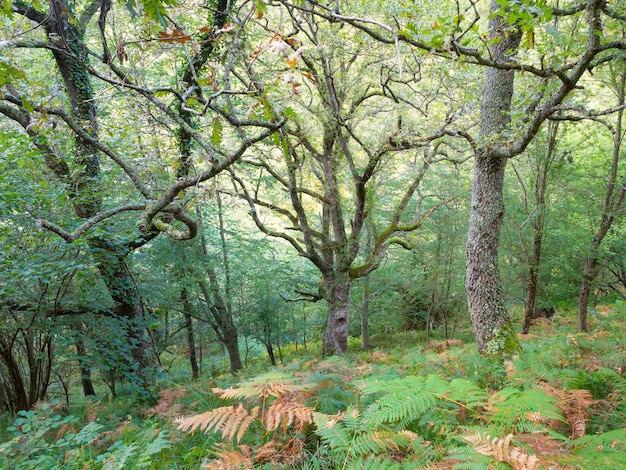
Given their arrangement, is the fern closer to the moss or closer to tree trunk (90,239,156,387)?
the moss

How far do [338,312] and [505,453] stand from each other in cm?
852

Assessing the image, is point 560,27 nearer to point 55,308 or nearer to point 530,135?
point 530,135

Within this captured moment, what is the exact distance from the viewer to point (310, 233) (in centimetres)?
1019

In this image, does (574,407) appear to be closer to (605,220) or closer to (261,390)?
(261,390)

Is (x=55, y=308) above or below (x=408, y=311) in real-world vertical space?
above

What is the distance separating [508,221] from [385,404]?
25.0 ft

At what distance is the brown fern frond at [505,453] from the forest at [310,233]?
2 centimetres

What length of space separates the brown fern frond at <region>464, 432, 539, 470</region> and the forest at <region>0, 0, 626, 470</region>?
15 millimetres

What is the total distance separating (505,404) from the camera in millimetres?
2400

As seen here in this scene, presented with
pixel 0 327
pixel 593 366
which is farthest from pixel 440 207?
pixel 0 327

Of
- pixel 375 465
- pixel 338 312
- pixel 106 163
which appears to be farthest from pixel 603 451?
pixel 106 163

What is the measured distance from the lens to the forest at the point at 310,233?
2564 millimetres

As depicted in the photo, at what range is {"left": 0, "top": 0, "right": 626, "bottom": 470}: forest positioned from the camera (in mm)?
2564

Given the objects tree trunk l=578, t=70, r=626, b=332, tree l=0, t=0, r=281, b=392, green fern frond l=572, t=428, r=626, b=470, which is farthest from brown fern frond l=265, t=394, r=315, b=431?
tree trunk l=578, t=70, r=626, b=332
